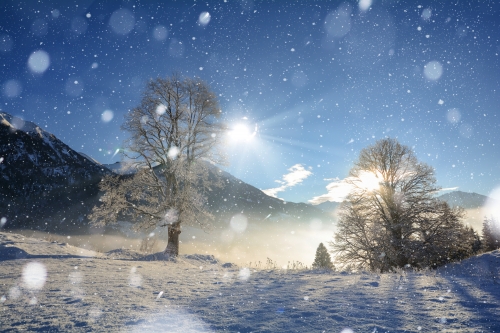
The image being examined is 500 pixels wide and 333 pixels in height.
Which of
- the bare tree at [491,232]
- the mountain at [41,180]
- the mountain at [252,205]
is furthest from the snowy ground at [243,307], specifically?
the mountain at [252,205]

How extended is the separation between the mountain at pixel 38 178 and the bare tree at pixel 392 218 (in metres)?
38.7

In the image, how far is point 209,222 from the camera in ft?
39.5

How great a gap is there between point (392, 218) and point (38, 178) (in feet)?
160

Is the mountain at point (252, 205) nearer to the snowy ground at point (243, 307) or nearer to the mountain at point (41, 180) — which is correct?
the mountain at point (41, 180)

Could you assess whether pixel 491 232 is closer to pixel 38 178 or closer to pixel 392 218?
pixel 392 218

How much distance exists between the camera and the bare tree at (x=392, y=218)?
11.8 m

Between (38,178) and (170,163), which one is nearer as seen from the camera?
(170,163)

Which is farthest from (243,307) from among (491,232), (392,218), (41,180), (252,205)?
(252,205)

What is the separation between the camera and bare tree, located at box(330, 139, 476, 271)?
1182 cm

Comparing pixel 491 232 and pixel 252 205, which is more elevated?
pixel 252 205

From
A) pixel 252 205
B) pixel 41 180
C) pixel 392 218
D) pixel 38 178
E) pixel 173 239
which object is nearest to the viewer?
pixel 173 239

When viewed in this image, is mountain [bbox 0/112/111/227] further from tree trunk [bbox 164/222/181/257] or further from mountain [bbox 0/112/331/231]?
tree trunk [bbox 164/222/181/257]

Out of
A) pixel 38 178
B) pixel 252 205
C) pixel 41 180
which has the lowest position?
pixel 41 180

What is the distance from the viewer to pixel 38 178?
38969 millimetres
